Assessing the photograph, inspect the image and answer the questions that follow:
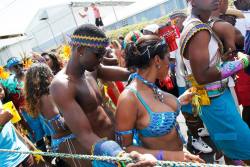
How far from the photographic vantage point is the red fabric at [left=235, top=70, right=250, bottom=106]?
3.67m

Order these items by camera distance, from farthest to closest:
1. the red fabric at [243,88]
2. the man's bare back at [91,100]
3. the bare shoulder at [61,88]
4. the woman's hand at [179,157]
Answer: the red fabric at [243,88] < the man's bare back at [91,100] < the bare shoulder at [61,88] < the woman's hand at [179,157]

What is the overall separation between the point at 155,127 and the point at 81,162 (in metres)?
0.85

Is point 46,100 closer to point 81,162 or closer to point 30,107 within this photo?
point 30,107

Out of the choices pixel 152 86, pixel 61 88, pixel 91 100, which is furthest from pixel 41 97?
pixel 152 86

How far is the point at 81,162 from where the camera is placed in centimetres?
264

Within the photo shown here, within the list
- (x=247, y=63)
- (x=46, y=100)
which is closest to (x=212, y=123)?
(x=247, y=63)

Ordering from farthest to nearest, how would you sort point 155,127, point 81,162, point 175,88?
point 175,88 < point 81,162 < point 155,127

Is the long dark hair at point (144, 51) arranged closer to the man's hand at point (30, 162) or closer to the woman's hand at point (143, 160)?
the woman's hand at point (143, 160)

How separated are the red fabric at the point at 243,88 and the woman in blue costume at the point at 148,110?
1.67 m

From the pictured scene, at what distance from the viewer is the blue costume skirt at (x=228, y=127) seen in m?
2.57

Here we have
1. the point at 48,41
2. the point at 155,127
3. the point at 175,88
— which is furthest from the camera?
the point at 48,41

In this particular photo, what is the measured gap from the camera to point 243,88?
378cm

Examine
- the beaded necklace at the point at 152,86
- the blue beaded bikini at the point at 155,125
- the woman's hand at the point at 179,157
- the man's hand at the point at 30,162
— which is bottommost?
the man's hand at the point at 30,162

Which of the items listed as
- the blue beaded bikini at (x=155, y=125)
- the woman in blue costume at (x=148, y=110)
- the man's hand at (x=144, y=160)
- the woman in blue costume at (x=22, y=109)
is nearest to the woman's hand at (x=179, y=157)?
the woman in blue costume at (x=148, y=110)
